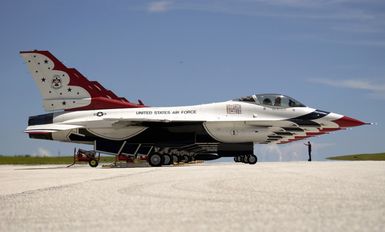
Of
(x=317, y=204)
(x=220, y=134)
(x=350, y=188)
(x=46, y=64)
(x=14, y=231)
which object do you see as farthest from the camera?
(x=46, y=64)

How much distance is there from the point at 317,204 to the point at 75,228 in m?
2.68

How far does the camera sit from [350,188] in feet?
25.9

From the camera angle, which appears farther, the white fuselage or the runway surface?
the white fuselage

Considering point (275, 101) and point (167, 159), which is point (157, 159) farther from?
point (275, 101)

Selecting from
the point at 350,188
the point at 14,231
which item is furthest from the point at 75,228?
the point at 350,188

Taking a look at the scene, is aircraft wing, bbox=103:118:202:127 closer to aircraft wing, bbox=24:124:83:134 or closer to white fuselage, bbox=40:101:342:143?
white fuselage, bbox=40:101:342:143

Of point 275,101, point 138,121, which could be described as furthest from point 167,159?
point 275,101

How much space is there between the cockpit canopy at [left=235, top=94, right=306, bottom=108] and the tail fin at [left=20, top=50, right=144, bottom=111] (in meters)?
6.39

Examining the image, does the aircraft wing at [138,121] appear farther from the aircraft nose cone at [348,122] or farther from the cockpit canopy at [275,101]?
the aircraft nose cone at [348,122]

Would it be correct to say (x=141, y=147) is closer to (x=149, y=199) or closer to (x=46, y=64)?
(x=46, y=64)

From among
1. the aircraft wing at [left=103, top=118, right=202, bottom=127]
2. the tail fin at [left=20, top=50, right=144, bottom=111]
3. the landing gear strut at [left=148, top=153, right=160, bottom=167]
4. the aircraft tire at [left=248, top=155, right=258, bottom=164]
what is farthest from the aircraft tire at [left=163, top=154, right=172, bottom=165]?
the aircraft tire at [left=248, top=155, right=258, bottom=164]

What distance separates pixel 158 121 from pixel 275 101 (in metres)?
5.66

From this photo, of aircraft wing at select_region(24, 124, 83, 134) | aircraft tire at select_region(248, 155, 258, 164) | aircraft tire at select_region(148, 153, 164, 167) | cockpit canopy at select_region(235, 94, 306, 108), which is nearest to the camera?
cockpit canopy at select_region(235, 94, 306, 108)

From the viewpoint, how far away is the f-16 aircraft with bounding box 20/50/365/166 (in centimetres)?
2492
